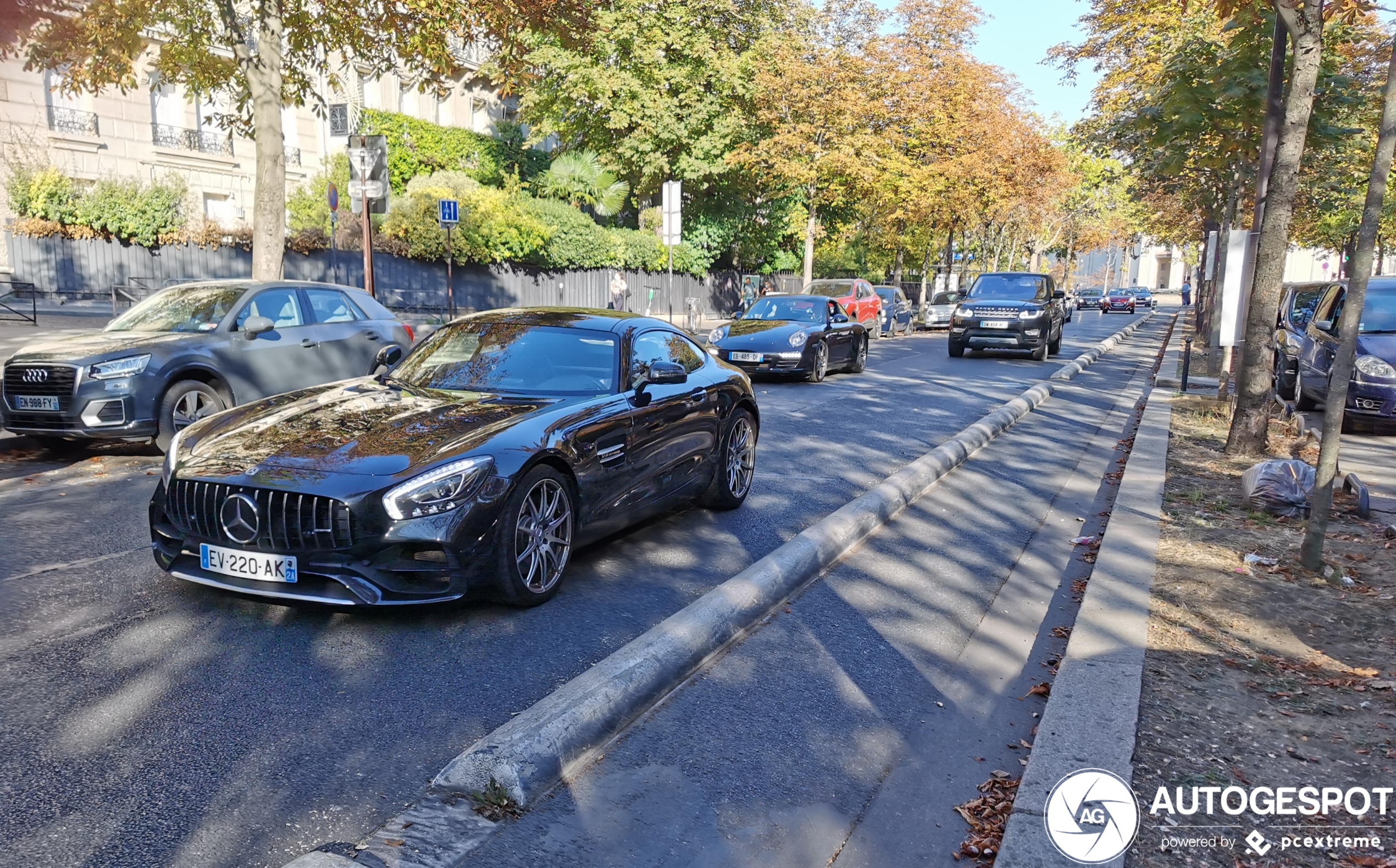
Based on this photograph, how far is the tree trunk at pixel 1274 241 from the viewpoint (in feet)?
27.6

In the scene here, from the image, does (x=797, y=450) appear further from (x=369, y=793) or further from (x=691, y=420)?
(x=369, y=793)

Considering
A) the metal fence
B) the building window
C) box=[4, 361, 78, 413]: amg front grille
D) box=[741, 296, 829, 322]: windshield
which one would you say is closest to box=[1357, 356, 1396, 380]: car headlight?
box=[741, 296, 829, 322]: windshield

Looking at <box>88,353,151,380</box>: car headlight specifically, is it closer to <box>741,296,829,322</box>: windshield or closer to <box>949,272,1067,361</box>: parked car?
<box>741,296,829,322</box>: windshield

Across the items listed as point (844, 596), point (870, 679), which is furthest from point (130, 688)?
point (844, 596)

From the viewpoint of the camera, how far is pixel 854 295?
2680 cm

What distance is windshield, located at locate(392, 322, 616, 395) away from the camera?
5.88 m

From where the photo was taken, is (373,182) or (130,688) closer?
(130,688)

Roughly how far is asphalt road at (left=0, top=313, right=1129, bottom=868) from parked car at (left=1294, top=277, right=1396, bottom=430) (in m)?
7.98

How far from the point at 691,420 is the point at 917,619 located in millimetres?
2069

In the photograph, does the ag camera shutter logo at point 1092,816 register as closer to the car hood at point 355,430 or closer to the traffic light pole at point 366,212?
the car hood at point 355,430

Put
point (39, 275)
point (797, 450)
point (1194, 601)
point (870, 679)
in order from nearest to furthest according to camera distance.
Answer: point (870, 679), point (1194, 601), point (797, 450), point (39, 275)

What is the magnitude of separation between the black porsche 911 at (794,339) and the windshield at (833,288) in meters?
8.10

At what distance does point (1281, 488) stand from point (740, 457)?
153 inches

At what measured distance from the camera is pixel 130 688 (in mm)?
3961
